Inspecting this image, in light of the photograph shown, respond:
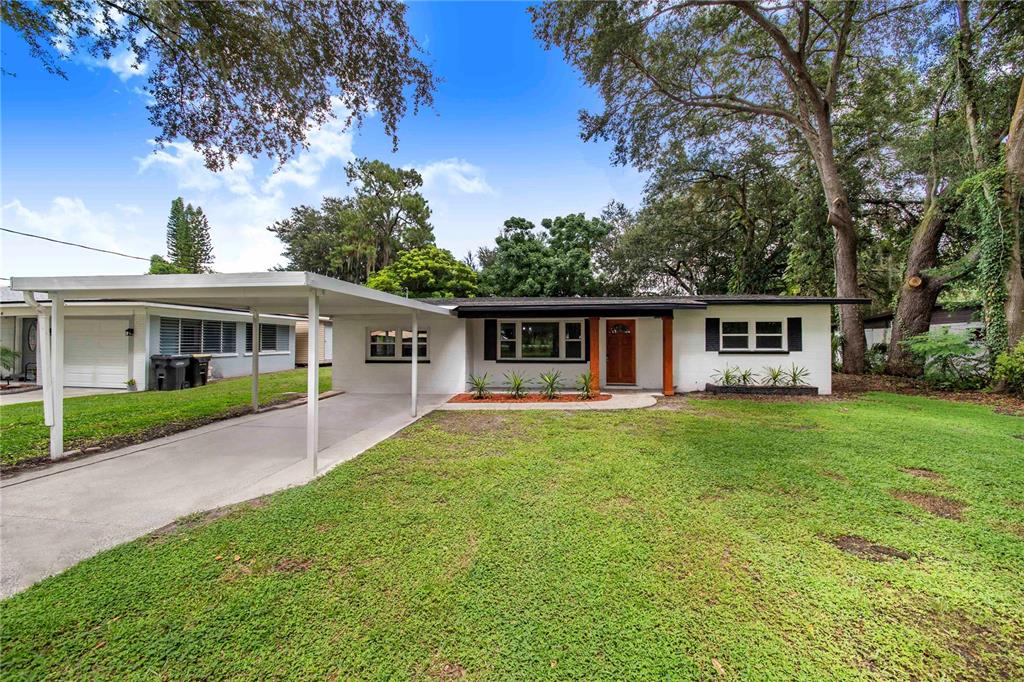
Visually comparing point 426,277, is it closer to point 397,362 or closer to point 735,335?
point 397,362

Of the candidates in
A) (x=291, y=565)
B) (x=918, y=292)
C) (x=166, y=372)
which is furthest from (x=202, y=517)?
(x=918, y=292)

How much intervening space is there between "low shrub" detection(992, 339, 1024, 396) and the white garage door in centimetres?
2213

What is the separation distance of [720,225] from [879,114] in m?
6.96

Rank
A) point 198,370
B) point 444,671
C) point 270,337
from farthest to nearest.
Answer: point 270,337, point 198,370, point 444,671

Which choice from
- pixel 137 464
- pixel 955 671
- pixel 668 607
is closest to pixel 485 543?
pixel 668 607

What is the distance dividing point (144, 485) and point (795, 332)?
12.6m

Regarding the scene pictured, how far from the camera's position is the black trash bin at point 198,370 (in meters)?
11.9

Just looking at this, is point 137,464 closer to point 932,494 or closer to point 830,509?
point 830,509

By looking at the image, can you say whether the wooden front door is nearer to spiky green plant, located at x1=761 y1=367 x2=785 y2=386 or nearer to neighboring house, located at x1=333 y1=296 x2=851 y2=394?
neighboring house, located at x1=333 y1=296 x2=851 y2=394

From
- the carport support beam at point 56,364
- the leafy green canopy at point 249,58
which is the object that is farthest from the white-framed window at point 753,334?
the carport support beam at point 56,364

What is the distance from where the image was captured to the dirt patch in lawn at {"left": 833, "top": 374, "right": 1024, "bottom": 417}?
26.9ft

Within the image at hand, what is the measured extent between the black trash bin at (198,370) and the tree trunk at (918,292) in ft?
69.8

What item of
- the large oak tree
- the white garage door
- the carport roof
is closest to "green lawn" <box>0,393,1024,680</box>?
the carport roof

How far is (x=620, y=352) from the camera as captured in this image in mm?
11211
